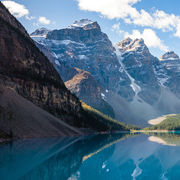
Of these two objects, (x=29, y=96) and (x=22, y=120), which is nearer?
(x=22, y=120)

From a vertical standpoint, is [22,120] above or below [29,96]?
below

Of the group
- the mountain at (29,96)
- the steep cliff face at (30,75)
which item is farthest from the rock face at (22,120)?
the steep cliff face at (30,75)

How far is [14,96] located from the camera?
83.4m

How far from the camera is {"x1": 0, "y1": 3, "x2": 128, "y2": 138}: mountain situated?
73.9 metres

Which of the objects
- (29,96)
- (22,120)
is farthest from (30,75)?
(22,120)

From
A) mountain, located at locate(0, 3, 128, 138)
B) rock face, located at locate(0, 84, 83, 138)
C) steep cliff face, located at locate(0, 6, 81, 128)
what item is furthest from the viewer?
steep cliff face, located at locate(0, 6, 81, 128)

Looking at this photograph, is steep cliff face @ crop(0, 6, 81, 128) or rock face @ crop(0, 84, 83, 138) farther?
steep cliff face @ crop(0, 6, 81, 128)

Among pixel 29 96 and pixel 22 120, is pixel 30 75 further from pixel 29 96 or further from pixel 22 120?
pixel 22 120

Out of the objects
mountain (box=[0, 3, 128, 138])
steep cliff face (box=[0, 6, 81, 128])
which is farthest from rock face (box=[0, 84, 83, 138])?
steep cliff face (box=[0, 6, 81, 128])

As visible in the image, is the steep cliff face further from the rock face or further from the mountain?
the rock face

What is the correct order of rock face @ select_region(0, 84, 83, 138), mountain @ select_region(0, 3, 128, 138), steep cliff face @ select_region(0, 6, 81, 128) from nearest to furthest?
rock face @ select_region(0, 84, 83, 138) → mountain @ select_region(0, 3, 128, 138) → steep cliff face @ select_region(0, 6, 81, 128)

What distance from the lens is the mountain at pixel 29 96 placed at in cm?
7388

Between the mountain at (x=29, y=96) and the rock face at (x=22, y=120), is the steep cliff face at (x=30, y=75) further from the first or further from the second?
the rock face at (x=22, y=120)

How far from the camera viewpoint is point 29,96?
347ft
